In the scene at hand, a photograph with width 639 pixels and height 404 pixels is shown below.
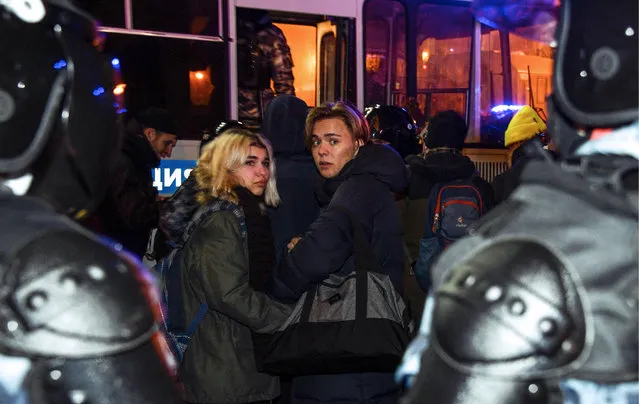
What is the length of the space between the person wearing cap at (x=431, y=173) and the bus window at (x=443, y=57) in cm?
277

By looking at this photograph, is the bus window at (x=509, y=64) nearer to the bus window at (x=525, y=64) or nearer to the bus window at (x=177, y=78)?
the bus window at (x=525, y=64)

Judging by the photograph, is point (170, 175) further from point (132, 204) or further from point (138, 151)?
point (132, 204)

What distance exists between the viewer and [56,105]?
1.62 metres

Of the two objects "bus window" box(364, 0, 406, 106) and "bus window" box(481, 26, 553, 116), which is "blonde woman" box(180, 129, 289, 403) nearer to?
"bus window" box(364, 0, 406, 106)

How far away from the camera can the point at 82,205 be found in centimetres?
172

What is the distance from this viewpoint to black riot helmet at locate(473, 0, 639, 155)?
1.50 metres

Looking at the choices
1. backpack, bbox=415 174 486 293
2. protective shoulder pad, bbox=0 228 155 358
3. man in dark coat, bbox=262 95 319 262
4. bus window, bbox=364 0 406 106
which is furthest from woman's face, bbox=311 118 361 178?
bus window, bbox=364 0 406 106

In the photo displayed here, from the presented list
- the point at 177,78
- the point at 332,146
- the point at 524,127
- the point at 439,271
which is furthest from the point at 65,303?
the point at 177,78

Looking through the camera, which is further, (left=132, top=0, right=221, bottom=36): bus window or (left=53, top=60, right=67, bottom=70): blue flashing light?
(left=132, top=0, right=221, bottom=36): bus window

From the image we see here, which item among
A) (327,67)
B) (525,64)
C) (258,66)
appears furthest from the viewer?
(525,64)

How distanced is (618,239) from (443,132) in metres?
3.88

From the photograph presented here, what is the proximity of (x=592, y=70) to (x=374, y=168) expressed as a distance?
7.77 ft

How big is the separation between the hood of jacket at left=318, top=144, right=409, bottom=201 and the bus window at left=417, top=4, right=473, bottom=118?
4123 millimetres

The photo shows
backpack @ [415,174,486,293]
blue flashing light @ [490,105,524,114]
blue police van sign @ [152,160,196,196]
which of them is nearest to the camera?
backpack @ [415,174,486,293]
